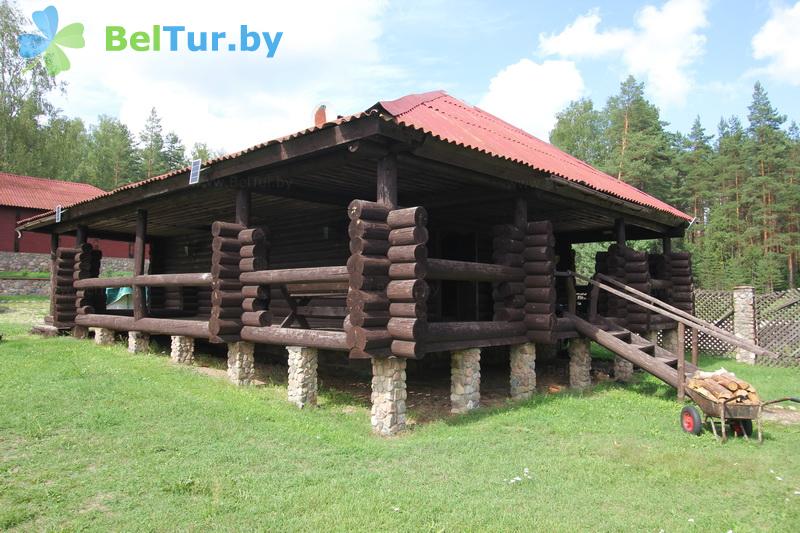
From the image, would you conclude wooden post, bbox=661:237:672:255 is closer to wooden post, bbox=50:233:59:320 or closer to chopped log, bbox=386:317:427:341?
chopped log, bbox=386:317:427:341

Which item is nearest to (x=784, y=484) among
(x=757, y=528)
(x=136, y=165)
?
(x=757, y=528)

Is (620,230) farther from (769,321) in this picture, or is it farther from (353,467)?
(353,467)

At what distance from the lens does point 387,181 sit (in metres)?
6.30

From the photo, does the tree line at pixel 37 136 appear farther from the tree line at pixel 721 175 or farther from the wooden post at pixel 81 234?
the tree line at pixel 721 175

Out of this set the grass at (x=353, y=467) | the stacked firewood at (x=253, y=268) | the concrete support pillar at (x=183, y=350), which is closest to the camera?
the grass at (x=353, y=467)

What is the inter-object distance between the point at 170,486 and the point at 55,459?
1.36m

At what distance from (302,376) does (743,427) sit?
5241 mm

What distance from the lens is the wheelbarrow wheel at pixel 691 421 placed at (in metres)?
6.07

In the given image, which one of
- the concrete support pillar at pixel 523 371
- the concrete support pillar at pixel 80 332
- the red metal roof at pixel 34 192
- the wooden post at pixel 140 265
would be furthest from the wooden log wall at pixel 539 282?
the red metal roof at pixel 34 192

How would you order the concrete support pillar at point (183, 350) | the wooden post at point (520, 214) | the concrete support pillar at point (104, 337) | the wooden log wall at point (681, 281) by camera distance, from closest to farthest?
the wooden post at point (520, 214)
the concrete support pillar at point (183, 350)
the concrete support pillar at point (104, 337)
the wooden log wall at point (681, 281)

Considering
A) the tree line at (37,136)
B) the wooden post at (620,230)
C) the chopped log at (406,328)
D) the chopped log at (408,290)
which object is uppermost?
the tree line at (37,136)

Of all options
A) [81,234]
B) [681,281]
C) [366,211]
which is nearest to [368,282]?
[366,211]

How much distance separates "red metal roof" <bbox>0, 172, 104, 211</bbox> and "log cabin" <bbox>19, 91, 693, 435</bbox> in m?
16.3

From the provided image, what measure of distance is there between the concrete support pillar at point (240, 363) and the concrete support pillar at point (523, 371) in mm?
3992
